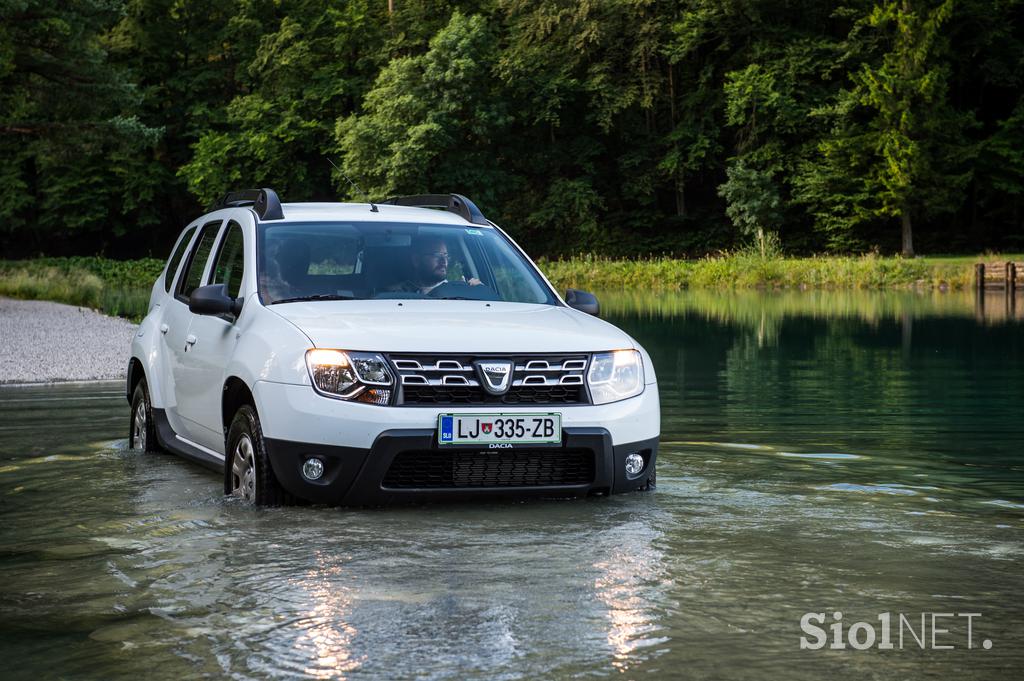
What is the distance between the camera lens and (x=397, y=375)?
759 cm

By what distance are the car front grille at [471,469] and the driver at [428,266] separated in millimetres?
1511

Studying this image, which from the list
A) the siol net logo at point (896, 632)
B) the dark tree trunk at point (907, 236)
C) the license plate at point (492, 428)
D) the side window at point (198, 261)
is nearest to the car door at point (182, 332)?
the side window at point (198, 261)

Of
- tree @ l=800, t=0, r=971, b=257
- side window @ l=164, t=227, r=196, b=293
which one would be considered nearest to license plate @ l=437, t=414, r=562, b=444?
side window @ l=164, t=227, r=196, b=293

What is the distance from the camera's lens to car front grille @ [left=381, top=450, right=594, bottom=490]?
7.64m

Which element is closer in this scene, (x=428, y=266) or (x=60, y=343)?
(x=428, y=266)

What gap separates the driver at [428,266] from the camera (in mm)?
8922

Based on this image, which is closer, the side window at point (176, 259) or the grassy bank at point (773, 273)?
the side window at point (176, 259)

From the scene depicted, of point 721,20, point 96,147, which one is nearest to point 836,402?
point 96,147

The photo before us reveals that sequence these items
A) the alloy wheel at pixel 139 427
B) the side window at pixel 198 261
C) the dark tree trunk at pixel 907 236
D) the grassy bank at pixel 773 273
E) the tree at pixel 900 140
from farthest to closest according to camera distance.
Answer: the tree at pixel 900 140 → the dark tree trunk at pixel 907 236 → the grassy bank at pixel 773 273 → the alloy wheel at pixel 139 427 → the side window at pixel 198 261

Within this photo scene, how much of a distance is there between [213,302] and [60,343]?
52.1 feet

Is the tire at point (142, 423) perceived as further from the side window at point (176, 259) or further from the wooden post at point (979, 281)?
the wooden post at point (979, 281)

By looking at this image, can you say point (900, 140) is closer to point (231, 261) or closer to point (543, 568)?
point (231, 261)

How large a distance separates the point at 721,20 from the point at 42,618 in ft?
219

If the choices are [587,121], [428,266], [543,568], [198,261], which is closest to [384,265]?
[428,266]
